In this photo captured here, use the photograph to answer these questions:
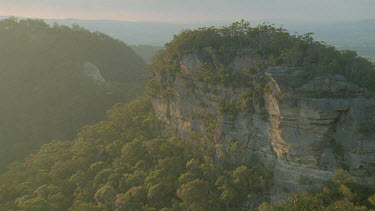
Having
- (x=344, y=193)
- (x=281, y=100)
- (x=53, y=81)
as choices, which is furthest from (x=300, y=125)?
(x=53, y=81)

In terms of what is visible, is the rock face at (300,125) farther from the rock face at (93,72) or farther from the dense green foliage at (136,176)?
the rock face at (93,72)

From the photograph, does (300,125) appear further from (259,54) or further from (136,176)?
(136,176)

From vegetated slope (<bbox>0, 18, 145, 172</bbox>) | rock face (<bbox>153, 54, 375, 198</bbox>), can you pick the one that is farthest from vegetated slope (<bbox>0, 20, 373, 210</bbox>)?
vegetated slope (<bbox>0, 18, 145, 172</bbox>)

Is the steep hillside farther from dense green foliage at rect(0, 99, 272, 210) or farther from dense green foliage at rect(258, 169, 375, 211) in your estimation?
dense green foliage at rect(0, 99, 272, 210)

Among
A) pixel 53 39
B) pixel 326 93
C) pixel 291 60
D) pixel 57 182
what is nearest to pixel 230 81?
pixel 291 60

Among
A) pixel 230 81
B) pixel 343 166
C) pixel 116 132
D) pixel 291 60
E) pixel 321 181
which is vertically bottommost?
pixel 116 132

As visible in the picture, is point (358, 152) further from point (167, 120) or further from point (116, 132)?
point (116, 132)

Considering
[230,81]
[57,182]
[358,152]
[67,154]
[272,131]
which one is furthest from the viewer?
[67,154]
